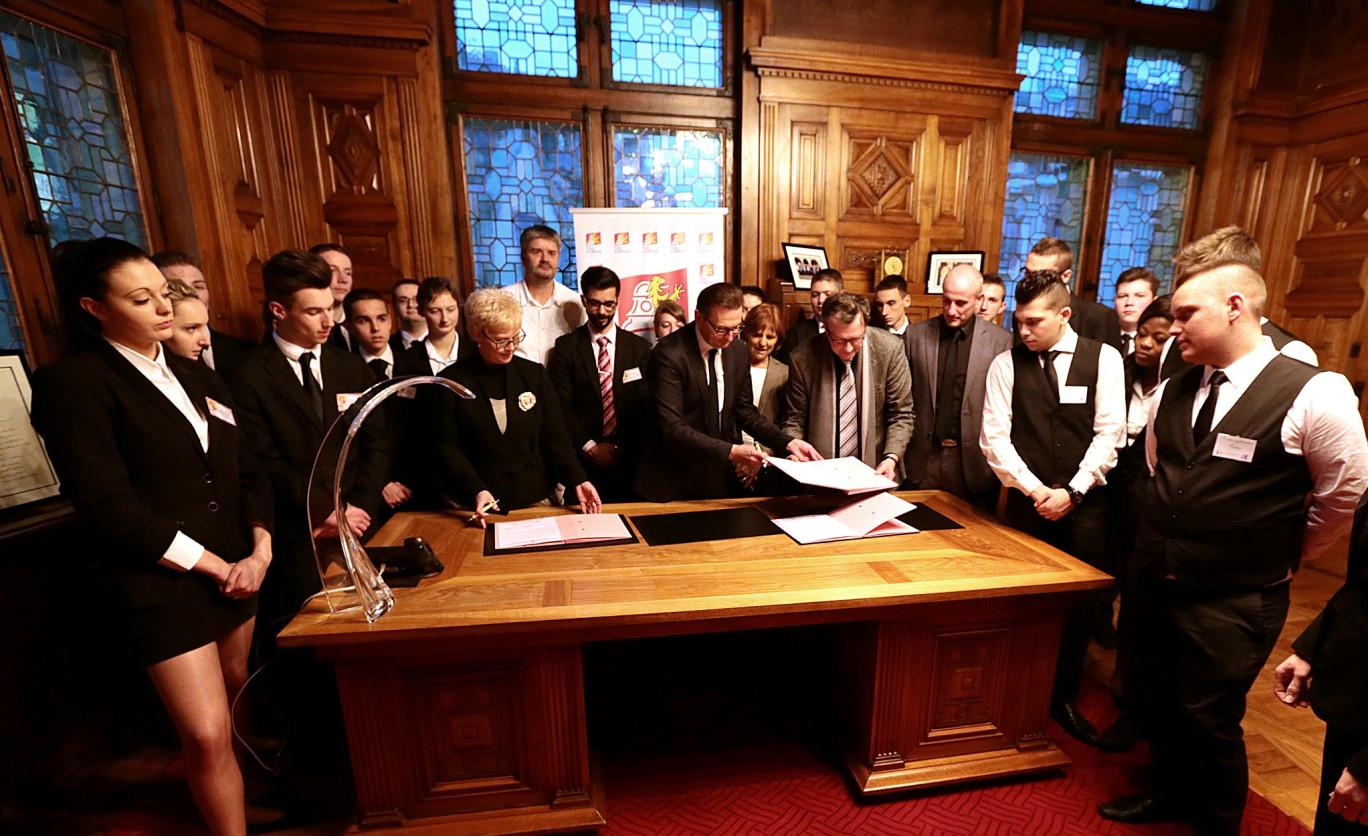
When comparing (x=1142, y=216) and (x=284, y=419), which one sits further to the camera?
(x=1142, y=216)

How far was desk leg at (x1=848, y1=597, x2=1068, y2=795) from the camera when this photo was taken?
1.81 meters

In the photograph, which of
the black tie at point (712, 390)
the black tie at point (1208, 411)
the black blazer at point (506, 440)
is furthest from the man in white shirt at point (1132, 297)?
the black blazer at point (506, 440)

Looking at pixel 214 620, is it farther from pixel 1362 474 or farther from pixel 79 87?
pixel 1362 474

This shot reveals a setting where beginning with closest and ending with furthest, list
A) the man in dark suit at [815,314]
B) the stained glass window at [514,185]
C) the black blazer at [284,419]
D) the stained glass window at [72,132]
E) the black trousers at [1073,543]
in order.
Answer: the black blazer at [284,419] → the black trousers at [1073,543] → the stained glass window at [72,132] → the man in dark suit at [815,314] → the stained glass window at [514,185]

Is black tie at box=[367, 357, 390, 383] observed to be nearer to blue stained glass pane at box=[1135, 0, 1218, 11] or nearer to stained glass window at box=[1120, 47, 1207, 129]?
stained glass window at box=[1120, 47, 1207, 129]

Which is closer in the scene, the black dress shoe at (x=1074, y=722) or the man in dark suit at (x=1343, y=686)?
the man in dark suit at (x=1343, y=686)

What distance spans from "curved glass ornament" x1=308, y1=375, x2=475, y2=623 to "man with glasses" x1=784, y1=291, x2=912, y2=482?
1.60 meters

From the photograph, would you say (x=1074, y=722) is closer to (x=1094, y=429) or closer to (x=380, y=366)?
(x=1094, y=429)

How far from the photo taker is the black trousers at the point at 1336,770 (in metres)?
1.15

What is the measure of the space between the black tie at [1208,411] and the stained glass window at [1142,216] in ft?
14.0

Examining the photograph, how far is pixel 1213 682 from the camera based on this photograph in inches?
63.5

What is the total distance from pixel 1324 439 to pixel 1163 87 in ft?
16.6

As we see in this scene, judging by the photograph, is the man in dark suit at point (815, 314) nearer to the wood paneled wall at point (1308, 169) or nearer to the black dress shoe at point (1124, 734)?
the black dress shoe at point (1124, 734)

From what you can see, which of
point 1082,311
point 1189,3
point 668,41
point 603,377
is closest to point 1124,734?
point 1082,311
